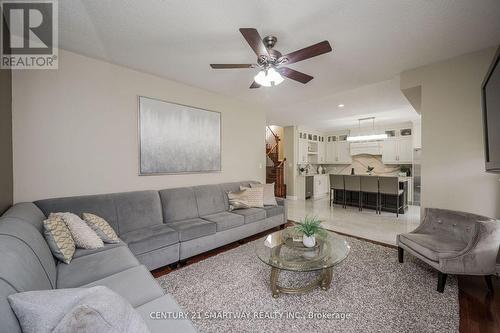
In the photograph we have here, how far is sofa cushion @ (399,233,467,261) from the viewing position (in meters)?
1.95

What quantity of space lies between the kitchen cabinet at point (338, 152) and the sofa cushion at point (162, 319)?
7.76 metres

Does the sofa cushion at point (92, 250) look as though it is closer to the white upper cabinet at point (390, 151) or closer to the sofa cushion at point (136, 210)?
the sofa cushion at point (136, 210)

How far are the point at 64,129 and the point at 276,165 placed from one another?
6.04 meters

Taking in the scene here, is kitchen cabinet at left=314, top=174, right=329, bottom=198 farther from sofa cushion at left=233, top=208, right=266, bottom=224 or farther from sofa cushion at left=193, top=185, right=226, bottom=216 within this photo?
sofa cushion at left=193, top=185, right=226, bottom=216

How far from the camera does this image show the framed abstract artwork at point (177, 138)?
2.95m

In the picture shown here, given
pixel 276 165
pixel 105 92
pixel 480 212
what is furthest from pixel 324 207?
pixel 105 92

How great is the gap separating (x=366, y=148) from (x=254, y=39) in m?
6.82

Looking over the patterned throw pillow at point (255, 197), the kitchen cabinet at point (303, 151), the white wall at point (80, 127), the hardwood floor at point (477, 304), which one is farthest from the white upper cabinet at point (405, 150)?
the white wall at point (80, 127)

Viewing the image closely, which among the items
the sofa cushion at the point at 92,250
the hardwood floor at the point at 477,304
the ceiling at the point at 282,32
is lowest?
the hardwood floor at the point at 477,304

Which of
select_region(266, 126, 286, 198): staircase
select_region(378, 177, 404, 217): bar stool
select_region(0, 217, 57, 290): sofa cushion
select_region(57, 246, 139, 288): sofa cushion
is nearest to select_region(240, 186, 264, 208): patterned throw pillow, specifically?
select_region(57, 246, 139, 288): sofa cushion

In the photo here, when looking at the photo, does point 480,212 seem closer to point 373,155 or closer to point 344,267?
point 344,267

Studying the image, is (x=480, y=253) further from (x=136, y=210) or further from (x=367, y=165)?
(x=367, y=165)

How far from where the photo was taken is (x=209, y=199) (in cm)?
331

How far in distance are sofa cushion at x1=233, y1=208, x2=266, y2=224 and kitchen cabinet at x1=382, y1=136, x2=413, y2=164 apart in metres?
5.48
